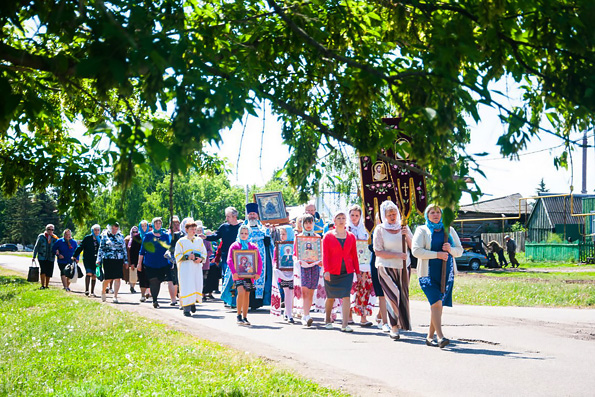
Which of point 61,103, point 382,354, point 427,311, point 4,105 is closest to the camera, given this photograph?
point 4,105

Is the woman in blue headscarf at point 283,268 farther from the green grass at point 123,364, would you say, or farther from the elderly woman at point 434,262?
the elderly woman at point 434,262

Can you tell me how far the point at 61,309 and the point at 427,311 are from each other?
24.2ft

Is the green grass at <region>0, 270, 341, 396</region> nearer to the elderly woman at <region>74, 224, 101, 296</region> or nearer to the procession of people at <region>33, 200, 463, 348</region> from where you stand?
the procession of people at <region>33, 200, 463, 348</region>

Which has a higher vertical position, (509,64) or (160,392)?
(509,64)

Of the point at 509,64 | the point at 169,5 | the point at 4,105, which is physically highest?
the point at 169,5

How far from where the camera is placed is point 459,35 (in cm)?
463

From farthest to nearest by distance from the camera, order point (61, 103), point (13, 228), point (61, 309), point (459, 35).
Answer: point (13, 228), point (61, 309), point (61, 103), point (459, 35)

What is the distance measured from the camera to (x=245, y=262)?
12773 mm

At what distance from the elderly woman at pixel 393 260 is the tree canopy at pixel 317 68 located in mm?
4746

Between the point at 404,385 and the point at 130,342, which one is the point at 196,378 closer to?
the point at 404,385

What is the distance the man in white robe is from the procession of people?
0.02 m

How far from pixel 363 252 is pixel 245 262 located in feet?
6.68

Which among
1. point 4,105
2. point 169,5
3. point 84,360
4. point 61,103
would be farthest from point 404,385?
point 61,103

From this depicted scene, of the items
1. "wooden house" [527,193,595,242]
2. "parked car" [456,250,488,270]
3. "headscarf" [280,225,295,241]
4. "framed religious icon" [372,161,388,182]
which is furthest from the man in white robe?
"wooden house" [527,193,595,242]
